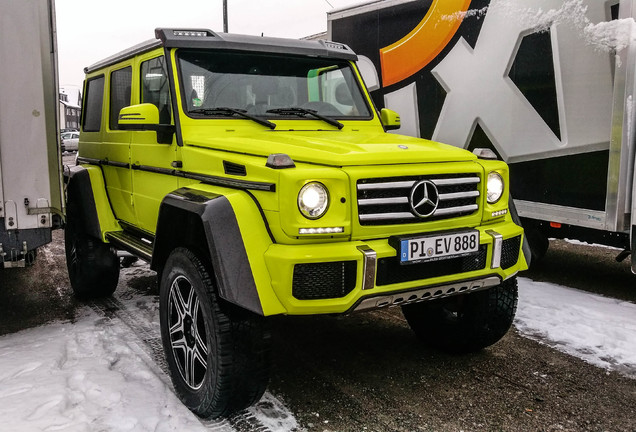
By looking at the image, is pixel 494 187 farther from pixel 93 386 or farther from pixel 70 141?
pixel 70 141

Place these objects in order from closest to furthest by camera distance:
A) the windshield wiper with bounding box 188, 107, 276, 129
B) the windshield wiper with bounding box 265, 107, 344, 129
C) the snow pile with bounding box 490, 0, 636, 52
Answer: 1. the windshield wiper with bounding box 188, 107, 276, 129
2. the windshield wiper with bounding box 265, 107, 344, 129
3. the snow pile with bounding box 490, 0, 636, 52

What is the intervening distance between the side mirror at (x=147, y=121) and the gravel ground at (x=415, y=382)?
1814 millimetres

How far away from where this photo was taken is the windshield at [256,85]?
405 centimetres

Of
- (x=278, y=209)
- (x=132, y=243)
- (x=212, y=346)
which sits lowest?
(x=212, y=346)

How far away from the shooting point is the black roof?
404 cm

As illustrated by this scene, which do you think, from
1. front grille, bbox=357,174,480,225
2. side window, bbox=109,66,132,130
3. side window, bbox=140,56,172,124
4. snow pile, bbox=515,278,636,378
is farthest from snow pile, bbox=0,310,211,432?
snow pile, bbox=515,278,636,378

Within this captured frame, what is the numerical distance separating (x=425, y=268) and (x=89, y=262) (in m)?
3.61

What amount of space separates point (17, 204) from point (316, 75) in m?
2.44

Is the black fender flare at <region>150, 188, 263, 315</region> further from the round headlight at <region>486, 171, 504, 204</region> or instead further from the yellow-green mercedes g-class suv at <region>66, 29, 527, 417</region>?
the round headlight at <region>486, 171, 504, 204</region>

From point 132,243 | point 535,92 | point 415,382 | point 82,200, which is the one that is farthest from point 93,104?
point 535,92

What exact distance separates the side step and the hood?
36.5 inches

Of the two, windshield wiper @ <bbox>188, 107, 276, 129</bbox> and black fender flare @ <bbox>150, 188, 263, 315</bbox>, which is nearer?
black fender flare @ <bbox>150, 188, 263, 315</bbox>

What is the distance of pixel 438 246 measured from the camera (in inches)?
126

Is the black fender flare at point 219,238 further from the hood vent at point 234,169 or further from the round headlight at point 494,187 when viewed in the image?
the round headlight at point 494,187
